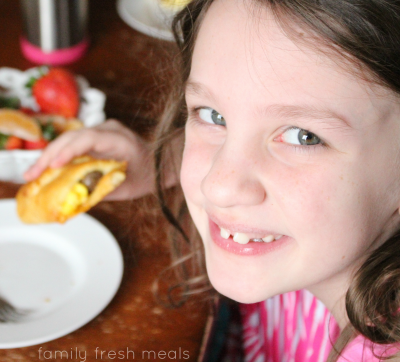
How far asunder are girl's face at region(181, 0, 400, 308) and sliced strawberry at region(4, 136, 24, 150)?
48cm

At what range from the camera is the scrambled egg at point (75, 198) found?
2.92 ft

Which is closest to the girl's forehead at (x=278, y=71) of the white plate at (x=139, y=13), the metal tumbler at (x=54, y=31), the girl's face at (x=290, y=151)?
the girl's face at (x=290, y=151)

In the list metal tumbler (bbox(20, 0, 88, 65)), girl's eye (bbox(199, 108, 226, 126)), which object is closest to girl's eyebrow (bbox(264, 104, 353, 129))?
girl's eye (bbox(199, 108, 226, 126))

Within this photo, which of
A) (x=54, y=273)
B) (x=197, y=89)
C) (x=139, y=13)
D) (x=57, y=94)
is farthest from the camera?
(x=139, y=13)

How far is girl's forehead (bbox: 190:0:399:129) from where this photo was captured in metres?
0.60

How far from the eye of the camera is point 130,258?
0.92 metres

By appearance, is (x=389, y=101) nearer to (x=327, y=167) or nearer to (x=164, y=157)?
(x=327, y=167)

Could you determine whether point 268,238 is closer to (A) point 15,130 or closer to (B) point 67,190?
(B) point 67,190

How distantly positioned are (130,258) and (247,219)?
0.31 metres

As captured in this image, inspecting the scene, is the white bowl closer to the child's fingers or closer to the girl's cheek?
the child's fingers

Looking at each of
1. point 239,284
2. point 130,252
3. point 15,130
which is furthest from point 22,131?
point 239,284

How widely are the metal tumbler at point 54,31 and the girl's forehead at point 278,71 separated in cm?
84

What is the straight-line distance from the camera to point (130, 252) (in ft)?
3.07

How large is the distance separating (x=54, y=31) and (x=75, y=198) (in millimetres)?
686
